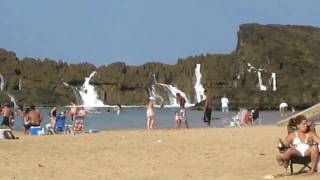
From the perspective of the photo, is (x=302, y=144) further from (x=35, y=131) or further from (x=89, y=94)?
(x=89, y=94)

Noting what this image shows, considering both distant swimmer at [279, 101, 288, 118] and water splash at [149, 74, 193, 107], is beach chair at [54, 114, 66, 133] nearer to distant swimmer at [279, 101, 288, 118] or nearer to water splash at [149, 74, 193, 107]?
distant swimmer at [279, 101, 288, 118]

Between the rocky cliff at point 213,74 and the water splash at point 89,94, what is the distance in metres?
1.26

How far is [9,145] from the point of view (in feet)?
56.6

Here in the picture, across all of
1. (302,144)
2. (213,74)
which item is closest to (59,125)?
(302,144)

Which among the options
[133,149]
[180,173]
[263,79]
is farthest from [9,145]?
[263,79]

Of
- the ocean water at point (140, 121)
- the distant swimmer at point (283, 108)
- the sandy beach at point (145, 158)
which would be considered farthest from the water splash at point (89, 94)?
the sandy beach at point (145, 158)

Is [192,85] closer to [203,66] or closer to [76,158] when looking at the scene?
[203,66]

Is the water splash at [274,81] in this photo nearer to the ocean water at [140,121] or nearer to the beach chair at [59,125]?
the ocean water at [140,121]

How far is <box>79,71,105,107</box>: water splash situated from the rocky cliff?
1264 millimetres

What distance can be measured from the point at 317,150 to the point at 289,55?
430 feet

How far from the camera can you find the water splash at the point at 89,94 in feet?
513

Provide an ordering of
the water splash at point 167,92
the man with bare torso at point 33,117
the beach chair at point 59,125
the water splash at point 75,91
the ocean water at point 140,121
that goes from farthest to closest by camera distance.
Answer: the water splash at point 75,91 → the water splash at point 167,92 → the ocean water at point 140,121 → the beach chair at point 59,125 → the man with bare torso at point 33,117

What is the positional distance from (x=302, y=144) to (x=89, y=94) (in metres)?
154

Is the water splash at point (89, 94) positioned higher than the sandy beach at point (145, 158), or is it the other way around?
the water splash at point (89, 94)
